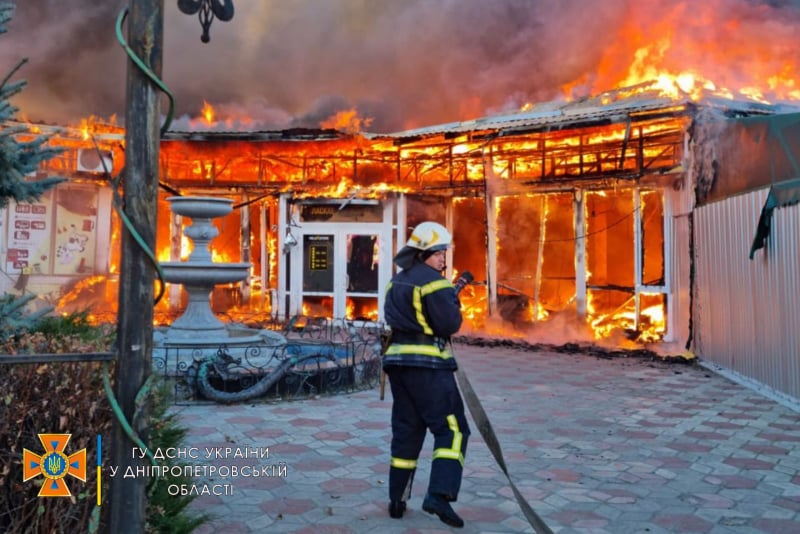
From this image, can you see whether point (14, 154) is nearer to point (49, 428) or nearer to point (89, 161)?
point (49, 428)

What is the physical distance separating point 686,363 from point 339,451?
826cm

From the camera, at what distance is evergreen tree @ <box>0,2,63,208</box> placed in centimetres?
433

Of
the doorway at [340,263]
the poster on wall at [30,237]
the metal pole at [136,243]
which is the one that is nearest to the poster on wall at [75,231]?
the poster on wall at [30,237]

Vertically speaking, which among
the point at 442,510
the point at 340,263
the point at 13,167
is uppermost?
the point at 13,167

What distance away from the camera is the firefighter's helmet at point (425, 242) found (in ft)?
13.4

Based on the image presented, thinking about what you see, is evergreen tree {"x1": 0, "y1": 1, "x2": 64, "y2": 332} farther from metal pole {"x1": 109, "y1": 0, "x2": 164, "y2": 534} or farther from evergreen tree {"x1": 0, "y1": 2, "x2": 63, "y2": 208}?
metal pole {"x1": 109, "y1": 0, "x2": 164, "y2": 534}

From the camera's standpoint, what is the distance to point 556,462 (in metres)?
5.25

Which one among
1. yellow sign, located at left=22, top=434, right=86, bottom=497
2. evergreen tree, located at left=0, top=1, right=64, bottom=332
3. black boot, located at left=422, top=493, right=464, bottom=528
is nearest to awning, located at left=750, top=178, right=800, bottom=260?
black boot, located at left=422, top=493, right=464, bottom=528

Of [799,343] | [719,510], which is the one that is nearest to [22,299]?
[719,510]

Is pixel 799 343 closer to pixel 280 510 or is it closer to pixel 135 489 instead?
pixel 280 510

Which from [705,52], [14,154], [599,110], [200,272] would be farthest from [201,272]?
[705,52]

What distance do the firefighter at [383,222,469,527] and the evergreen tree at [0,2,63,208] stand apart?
3056 mm

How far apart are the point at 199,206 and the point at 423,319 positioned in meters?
6.40

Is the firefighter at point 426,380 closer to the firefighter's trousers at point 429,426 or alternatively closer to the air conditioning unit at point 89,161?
the firefighter's trousers at point 429,426
